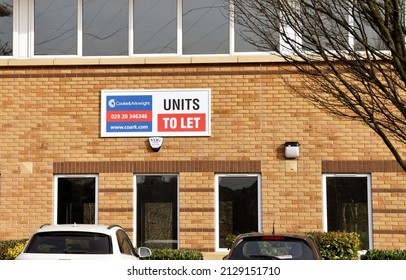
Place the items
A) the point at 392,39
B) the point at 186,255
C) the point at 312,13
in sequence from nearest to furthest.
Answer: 1. the point at 392,39
2. the point at 312,13
3. the point at 186,255

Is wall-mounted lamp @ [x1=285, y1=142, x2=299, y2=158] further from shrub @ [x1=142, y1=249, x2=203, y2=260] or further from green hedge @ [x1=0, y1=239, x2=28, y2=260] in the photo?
green hedge @ [x1=0, y1=239, x2=28, y2=260]

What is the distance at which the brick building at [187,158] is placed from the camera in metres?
17.5

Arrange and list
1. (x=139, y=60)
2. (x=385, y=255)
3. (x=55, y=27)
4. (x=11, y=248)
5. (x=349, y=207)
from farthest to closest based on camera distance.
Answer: (x=55, y=27)
(x=139, y=60)
(x=349, y=207)
(x=11, y=248)
(x=385, y=255)

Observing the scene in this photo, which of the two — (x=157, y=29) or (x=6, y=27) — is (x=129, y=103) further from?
(x=6, y=27)

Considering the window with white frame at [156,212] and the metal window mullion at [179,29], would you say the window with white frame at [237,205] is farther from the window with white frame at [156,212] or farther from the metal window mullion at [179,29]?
the metal window mullion at [179,29]

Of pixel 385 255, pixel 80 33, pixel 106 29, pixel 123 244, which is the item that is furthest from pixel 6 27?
pixel 385 255

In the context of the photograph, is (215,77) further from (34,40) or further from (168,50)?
Answer: (34,40)

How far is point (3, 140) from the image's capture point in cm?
1798

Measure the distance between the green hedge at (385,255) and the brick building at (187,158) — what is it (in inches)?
37.8

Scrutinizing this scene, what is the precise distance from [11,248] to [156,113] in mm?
4298

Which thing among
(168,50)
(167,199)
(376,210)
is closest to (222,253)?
(167,199)

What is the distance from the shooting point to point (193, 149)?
1767 cm

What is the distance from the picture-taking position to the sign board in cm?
1764

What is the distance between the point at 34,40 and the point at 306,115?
648 centimetres
